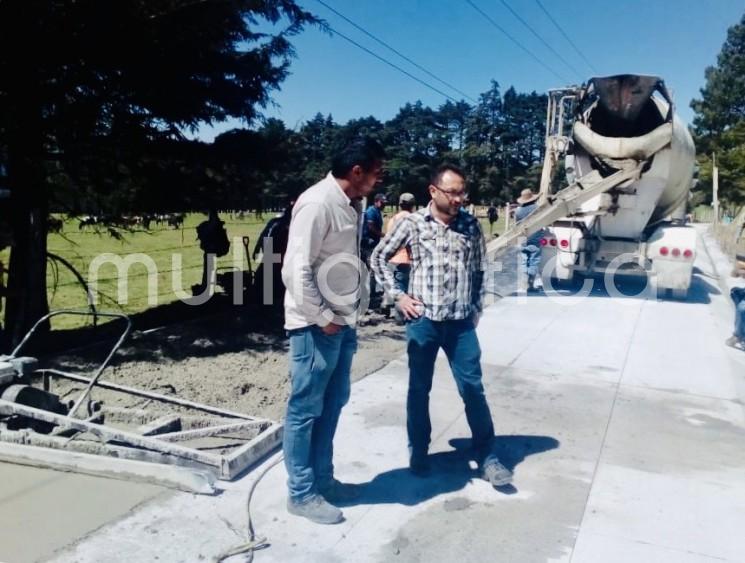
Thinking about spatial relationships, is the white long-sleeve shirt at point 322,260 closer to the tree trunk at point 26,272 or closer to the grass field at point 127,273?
the tree trunk at point 26,272

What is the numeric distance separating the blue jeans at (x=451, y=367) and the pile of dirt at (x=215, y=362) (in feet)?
4.80

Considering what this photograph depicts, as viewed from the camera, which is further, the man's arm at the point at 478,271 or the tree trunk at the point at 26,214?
the tree trunk at the point at 26,214

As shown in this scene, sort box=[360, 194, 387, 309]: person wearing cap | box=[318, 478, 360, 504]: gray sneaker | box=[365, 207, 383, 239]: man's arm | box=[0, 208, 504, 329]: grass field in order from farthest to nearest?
box=[365, 207, 383, 239]: man's arm → box=[360, 194, 387, 309]: person wearing cap → box=[0, 208, 504, 329]: grass field → box=[318, 478, 360, 504]: gray sneaker

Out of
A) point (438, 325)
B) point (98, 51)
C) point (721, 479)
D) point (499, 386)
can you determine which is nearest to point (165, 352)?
point (98, 51)

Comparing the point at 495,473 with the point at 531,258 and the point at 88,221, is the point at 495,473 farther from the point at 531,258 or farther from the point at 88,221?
the point at 531,258

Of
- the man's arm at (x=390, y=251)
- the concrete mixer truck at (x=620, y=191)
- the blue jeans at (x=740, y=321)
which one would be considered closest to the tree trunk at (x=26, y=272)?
the man's arm at (x=390, y=251)

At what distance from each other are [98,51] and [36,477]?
412 cm

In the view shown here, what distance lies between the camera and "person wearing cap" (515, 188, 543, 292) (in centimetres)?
1067

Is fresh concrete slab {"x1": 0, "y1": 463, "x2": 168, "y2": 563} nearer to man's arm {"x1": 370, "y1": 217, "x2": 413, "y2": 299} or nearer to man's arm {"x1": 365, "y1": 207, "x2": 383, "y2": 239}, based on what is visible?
man's arm {"x1": 370, "y1": 217, "x2": 413, "y2": 299}

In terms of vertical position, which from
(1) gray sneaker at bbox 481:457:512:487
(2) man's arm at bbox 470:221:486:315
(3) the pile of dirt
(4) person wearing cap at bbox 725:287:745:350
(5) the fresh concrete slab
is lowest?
(5) the fresh concrete slab

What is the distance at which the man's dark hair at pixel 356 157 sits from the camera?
3.16 m

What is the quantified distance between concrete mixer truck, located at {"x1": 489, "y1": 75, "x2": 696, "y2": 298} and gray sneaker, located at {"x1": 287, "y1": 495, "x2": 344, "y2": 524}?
7185 mm

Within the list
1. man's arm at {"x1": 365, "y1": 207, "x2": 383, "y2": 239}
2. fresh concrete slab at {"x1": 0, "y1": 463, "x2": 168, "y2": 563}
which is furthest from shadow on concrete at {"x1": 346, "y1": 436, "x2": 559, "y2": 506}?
man's arm at {"x1": 365, "y1": 207, "x2": 383, "y2": 239}

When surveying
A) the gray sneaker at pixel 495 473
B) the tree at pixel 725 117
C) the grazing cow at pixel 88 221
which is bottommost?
the gray sneaker at pixel 495 473
